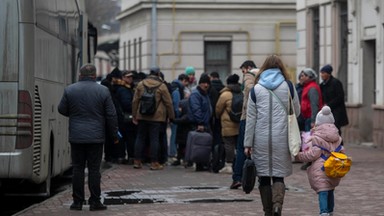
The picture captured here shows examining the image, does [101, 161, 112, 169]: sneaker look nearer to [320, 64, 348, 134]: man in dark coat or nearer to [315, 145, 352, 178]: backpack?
[320, 64, 348, 134]: man in dark coat

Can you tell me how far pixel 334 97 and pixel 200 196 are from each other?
515cm

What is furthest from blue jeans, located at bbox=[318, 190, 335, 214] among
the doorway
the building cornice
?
the building cornice

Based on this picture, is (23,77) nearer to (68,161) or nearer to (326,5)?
(68,161)

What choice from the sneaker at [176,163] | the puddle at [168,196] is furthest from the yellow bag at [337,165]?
the sneaker at [176,163]

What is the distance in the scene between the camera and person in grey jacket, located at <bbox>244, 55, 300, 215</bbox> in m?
11.5

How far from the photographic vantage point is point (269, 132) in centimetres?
1147

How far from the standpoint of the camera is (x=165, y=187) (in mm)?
16562

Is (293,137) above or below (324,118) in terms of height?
below

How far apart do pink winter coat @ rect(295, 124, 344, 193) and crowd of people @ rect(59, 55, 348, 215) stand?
0.6 inches

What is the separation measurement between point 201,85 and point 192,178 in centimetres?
203

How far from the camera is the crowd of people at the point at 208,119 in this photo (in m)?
11.5

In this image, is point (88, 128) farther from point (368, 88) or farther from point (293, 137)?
point (368, 88)

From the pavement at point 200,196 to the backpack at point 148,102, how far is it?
1.07 meters

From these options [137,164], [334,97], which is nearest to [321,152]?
[334,97]
